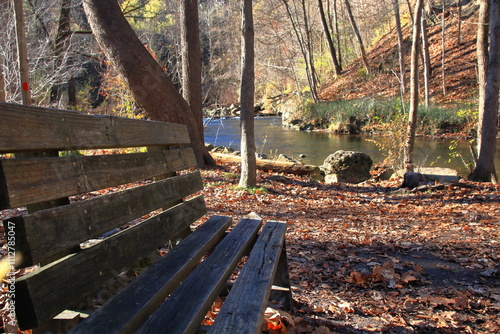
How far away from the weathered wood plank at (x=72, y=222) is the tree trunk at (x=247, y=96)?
17.2 feet

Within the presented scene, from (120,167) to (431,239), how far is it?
154 inches

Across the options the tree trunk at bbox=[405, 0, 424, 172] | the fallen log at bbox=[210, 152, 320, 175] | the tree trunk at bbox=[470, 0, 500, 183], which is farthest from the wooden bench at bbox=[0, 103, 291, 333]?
the tree trunk at bbox=[405, 0, 424, 172]

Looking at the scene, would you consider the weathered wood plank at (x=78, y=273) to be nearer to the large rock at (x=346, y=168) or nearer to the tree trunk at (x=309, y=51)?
the large rock at (x=346, y=168)

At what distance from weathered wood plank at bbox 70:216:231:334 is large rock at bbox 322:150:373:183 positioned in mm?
8923

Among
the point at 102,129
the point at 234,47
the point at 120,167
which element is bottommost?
the point at 120,167

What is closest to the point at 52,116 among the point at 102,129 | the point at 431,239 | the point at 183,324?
the point at 102,129

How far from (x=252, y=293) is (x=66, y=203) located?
89cm

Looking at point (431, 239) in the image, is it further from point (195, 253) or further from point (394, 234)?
point (195, 253)

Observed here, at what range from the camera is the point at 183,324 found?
1.46 meters

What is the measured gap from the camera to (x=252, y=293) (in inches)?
71.7

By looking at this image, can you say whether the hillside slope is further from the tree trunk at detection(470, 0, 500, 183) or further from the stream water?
the tree trunk at detection(470, 0, 500, 183)

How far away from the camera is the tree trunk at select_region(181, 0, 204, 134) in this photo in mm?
9766

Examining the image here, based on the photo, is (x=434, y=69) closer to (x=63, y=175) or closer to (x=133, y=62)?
(x=133, y=62)

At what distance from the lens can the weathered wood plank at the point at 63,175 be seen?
4.30 feet
